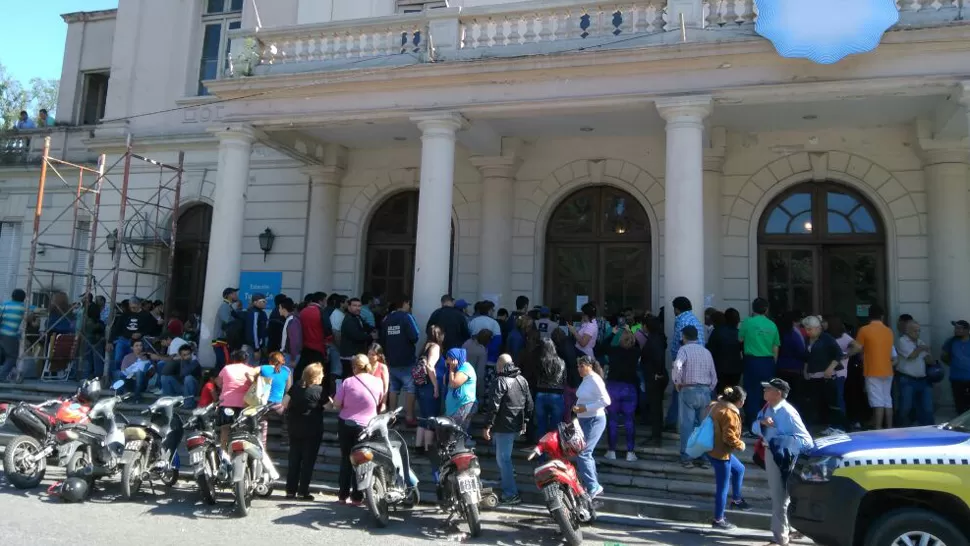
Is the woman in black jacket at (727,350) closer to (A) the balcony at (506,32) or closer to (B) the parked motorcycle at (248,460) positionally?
(A) the balcony at (506,32)

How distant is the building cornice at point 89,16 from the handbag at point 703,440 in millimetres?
18183

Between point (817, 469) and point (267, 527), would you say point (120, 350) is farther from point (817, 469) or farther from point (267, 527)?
point (817, 469)

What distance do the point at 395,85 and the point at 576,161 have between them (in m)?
3.86

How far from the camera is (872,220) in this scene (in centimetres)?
1180

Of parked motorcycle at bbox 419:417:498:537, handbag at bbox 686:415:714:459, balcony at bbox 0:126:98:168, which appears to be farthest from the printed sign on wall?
balcony at bbox 0:126:98:168

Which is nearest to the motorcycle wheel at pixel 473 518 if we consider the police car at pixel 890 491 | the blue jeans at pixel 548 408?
the blue jeans at pixel 548 408

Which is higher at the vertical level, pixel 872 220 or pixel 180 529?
pixel 872 220

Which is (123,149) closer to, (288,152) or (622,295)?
(288,152)

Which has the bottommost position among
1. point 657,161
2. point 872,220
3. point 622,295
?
point 622,295

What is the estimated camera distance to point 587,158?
515 inches

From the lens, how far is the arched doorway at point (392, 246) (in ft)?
46.8

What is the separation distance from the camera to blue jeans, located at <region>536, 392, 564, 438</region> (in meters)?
7.89

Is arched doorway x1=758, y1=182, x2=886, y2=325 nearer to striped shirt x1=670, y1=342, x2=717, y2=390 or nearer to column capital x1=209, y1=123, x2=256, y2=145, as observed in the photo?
striped shirt x1=670, y1=342, x2=717, y2=390

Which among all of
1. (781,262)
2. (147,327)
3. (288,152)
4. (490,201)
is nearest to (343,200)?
(288,152)
